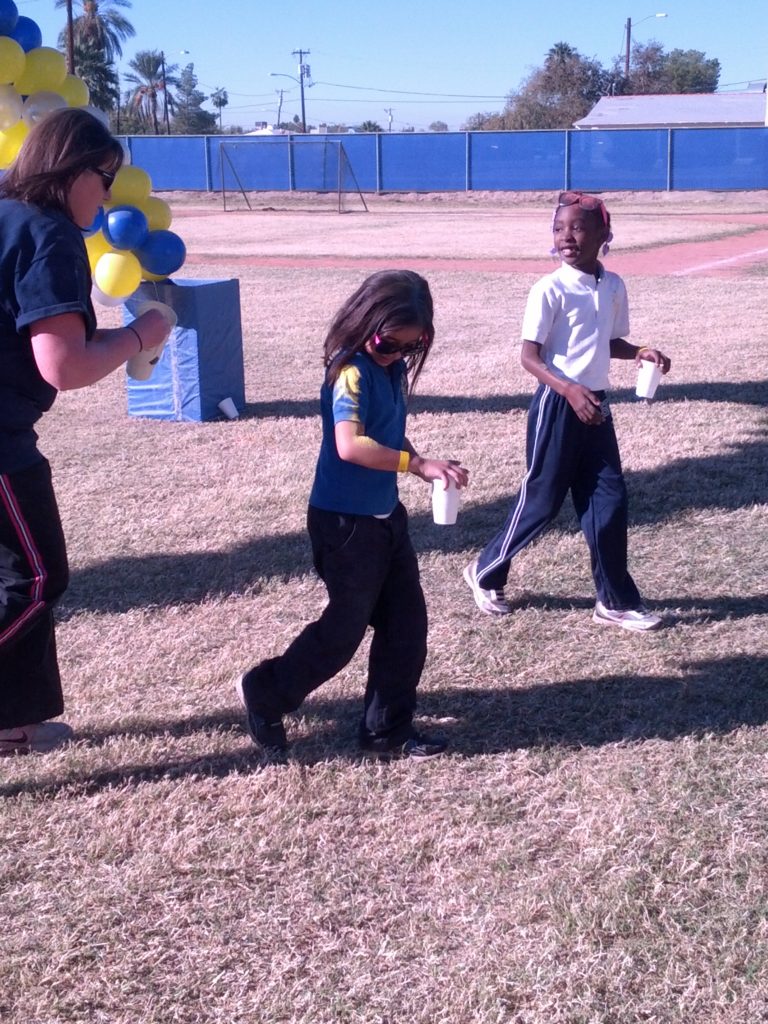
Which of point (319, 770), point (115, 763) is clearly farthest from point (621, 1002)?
point (115, 763)

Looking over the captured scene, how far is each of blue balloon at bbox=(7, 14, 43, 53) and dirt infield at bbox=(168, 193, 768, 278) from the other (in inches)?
510

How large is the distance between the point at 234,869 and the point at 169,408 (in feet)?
18.2

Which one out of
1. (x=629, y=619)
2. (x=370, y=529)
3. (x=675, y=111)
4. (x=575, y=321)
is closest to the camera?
(x=370, y=529)

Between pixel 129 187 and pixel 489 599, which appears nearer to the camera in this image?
pixel 489 599

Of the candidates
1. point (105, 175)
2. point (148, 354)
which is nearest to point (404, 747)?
point (148, 354)

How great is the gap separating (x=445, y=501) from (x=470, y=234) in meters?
24.2

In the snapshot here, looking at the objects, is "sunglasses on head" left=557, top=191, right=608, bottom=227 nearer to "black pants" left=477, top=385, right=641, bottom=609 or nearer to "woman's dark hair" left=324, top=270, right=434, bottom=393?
"black pants" left=477, top=385, right=641, bottom=609

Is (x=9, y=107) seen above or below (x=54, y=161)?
above

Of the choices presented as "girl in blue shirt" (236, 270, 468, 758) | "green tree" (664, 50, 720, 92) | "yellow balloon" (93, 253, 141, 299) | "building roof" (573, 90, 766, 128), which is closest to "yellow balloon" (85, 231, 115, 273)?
"yellow balloon" (93, 253, 141, 299)

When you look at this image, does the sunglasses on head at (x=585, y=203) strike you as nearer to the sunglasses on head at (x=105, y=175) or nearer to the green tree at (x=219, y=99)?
the sunglasses on head at (x=105, y=175)

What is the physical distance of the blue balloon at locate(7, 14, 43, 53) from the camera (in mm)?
5172

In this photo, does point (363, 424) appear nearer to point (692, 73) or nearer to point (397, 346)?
point (397, 346)

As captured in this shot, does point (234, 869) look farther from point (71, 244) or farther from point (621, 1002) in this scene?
point (71, 244)

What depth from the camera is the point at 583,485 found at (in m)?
4.40
